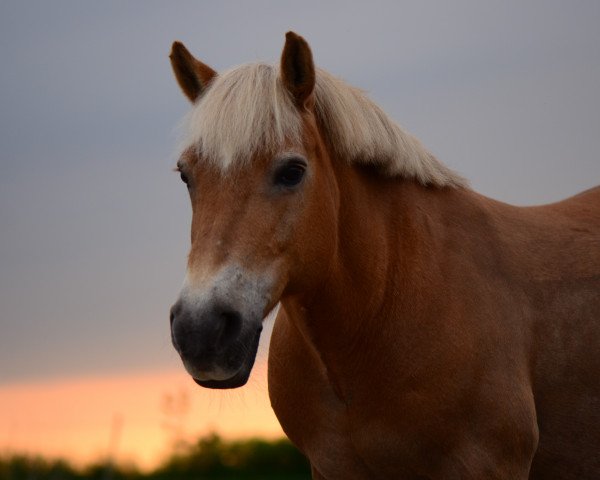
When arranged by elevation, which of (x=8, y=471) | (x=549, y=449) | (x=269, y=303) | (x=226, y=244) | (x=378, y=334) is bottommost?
(x=8, y=471)

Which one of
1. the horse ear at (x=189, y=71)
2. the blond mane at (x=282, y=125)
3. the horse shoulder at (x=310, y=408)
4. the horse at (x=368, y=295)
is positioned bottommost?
the horse shoulder at (x=310, y=408)

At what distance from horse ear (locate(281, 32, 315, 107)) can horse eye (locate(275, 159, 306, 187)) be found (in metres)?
0.44

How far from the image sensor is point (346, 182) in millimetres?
5496

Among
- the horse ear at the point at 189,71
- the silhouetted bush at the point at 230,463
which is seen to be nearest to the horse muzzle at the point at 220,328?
the horse ear at the point at 189,71

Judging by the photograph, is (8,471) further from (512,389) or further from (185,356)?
(512,389)

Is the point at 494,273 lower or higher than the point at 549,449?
higher

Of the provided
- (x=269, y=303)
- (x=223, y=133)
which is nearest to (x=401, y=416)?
→ (x=269, y=303)

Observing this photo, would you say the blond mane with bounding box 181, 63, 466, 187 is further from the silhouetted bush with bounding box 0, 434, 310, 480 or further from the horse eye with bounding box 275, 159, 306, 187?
the silhouetted bush with bounding box 0, 434, 310, 480

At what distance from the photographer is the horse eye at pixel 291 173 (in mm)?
4918

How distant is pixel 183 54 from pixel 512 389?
2.80m

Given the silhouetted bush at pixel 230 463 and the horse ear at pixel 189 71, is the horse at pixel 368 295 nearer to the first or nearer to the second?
the horse ear at pixel 189 71

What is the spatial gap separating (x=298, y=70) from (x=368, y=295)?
1.37 m

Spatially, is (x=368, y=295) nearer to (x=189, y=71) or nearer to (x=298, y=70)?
(x=298, y=70)

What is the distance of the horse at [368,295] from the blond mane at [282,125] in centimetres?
1
